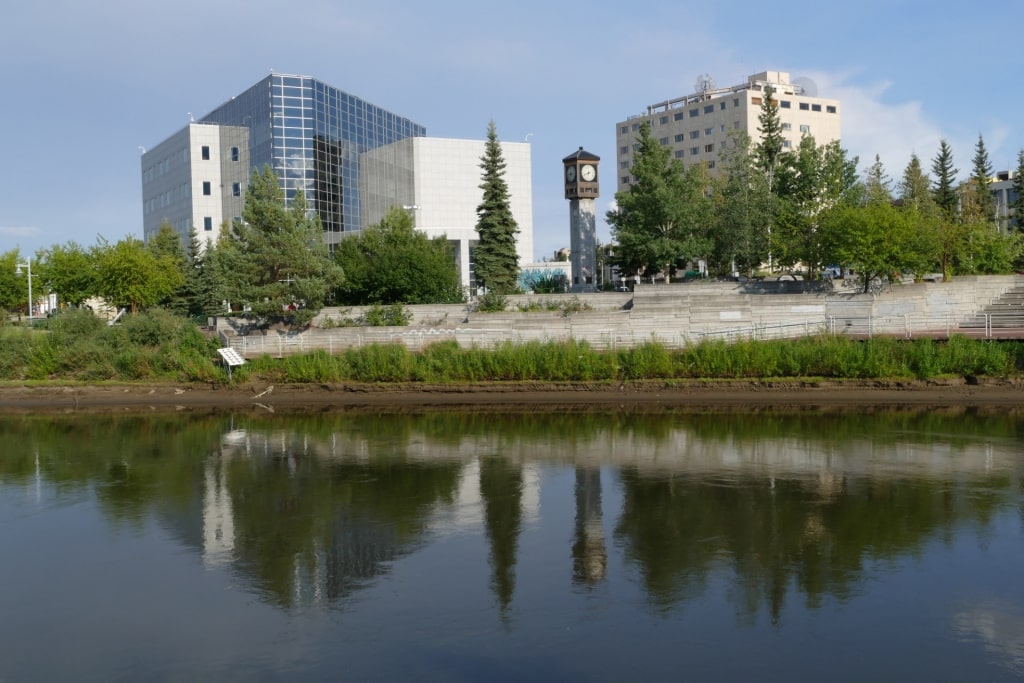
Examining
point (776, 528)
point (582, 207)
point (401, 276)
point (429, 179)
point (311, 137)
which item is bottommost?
point (776, 528)

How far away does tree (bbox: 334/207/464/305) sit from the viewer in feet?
139

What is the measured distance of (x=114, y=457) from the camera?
2411 cm

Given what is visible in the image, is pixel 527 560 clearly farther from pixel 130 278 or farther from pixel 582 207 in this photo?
pixel 130 278

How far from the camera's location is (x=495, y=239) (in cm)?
4641

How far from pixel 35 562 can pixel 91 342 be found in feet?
85.5

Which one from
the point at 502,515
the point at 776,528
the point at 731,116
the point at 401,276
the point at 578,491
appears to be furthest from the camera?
the point at 731,116

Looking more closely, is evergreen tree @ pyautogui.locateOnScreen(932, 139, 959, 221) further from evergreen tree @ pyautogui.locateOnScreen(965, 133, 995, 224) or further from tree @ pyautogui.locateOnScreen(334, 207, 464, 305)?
tree @ pyautogui.locateOnScreen(334, 207, 464, 305)

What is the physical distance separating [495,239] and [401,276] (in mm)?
6552

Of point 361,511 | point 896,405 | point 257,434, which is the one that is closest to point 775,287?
point 896,405

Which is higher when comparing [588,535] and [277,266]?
[277,266]

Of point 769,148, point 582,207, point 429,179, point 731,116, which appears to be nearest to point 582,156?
point 582,207

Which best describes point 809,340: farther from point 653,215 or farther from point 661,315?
point 653,215

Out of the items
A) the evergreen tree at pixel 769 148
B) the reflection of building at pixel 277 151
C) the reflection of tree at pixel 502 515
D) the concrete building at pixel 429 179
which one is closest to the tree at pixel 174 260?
the reflection of building at pixel 277 151

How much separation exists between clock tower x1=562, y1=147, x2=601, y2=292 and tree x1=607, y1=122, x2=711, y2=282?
1492mm
